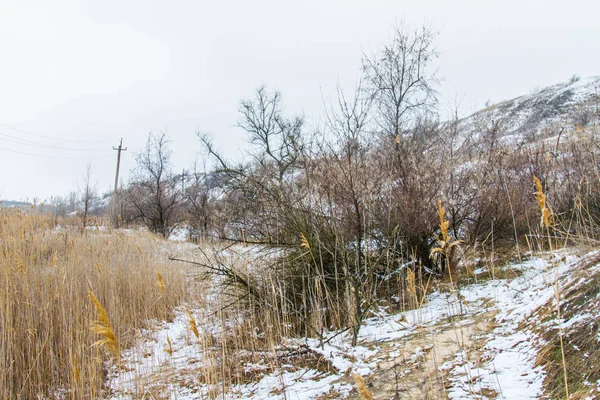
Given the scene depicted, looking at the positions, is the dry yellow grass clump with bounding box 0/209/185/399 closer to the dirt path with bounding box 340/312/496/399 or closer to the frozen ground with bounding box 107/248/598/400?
the frozen ground with bounding box 107/248/598/400

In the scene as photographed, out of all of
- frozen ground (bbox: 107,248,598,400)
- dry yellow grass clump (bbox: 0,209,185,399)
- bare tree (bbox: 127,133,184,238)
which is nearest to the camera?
frozen ground (bbox: 107,248,598,400)

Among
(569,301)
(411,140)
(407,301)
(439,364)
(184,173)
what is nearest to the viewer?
Answer: (569,301)

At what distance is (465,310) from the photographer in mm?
3422

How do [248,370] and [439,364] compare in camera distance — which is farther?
[248,370]

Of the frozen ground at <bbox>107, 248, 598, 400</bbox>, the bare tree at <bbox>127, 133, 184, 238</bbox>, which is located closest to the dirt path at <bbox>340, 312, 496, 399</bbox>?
the frozen ground at <bbox>107, 248, 598, 400</bbox>

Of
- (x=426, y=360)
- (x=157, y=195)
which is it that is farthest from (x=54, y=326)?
(x=157, y=195)

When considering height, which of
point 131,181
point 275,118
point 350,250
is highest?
point 275,118

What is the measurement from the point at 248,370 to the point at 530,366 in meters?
2.21

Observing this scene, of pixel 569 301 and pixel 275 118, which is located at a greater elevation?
pixel 275 118

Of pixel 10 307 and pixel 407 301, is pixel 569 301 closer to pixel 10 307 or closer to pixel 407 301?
pixel 407 301

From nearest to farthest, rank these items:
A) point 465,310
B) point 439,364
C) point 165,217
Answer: point 439,364, point 465,310, point 165,217

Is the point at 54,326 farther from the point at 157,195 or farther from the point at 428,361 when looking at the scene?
the point at 157,195

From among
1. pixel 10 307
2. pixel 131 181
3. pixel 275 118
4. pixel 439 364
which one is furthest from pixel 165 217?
pixel 439 364

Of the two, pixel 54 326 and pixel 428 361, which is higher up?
pixel 54 326
